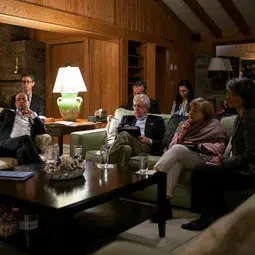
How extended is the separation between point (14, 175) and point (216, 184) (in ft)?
4.87

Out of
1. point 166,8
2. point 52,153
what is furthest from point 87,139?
point 166,8

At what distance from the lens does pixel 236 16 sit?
23.4ft

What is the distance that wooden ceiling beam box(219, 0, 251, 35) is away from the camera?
6860mm

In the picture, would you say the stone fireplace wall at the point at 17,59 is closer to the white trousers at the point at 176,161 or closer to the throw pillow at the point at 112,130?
the throw pillow at the point at 112,130

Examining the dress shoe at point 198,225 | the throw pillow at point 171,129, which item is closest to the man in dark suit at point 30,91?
the throw pillow at point 171,129

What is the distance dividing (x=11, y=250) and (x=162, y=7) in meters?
6.08

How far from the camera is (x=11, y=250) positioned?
94.4 inches

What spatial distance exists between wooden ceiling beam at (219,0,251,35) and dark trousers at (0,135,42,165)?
4.81 m

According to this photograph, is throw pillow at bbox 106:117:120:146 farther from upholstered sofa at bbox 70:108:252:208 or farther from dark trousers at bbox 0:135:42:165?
dark trousers at bbox 0:135:42:165

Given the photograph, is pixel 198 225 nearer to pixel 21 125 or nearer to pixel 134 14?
pixel 21 125

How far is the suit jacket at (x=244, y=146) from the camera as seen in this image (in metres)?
2.74

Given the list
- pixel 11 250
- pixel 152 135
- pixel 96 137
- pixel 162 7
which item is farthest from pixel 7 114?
pixel 162 7

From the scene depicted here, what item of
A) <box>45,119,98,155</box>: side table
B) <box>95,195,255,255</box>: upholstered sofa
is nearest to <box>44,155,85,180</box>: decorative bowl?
<box>45,119,98,155</box>: side table

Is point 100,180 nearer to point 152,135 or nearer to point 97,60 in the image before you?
point 152,135
